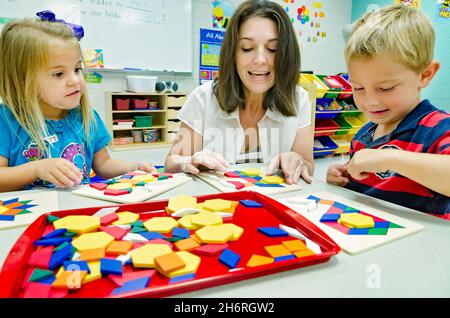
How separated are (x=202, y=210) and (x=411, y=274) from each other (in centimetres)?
32

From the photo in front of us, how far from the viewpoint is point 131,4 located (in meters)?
3.05

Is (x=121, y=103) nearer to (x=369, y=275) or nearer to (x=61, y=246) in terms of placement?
(x=61, y=246)

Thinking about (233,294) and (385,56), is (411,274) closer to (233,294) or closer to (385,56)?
(233,294)

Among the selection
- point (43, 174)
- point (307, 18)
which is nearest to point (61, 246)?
point (43, 174)

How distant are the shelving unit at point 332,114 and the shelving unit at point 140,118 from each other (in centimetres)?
136

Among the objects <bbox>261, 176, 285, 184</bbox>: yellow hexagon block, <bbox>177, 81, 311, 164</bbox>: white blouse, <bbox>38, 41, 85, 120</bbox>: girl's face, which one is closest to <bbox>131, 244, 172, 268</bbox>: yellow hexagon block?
<bbox>261, 176, 285, 184</bbox>: yellow hexagon block

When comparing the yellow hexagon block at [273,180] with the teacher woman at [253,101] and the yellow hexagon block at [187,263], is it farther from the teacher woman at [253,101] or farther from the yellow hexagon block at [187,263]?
the yellow hexagon block at [187,263]

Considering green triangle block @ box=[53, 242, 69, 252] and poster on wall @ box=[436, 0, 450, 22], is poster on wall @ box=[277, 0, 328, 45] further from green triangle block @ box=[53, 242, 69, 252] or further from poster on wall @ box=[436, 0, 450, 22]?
green triangle block @ box=[53, 242, 69, 252]

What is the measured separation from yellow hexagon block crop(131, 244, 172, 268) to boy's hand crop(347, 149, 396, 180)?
1.39ft

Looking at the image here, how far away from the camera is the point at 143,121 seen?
324 centimetres

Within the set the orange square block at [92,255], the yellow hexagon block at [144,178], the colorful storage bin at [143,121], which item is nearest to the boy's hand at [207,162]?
the yellow hexagon block at [144,178]

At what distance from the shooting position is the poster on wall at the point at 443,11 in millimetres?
2977

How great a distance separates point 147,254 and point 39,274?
0.39 ft

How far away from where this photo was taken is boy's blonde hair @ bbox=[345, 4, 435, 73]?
656 millimetres
